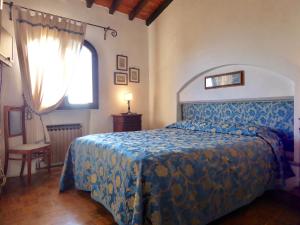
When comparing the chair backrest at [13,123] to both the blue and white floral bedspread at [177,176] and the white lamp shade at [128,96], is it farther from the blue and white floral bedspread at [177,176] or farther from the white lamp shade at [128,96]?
the white lamp shade at [128,96]

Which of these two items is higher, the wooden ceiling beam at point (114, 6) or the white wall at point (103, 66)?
the wooden ceiling beam at point (114, 6)

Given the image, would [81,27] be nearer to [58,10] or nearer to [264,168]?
[58,10]

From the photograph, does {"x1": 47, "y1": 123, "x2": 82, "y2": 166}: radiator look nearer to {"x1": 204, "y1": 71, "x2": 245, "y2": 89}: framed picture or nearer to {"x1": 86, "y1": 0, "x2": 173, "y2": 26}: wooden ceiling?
{"x1": 86, "y1": 0, "x2": 173, "y2": 26}: wooden ceiling

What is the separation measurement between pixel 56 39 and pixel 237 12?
8.94 ft

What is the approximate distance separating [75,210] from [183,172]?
1.20 meters

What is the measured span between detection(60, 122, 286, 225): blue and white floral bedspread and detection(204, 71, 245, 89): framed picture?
0.84 metres

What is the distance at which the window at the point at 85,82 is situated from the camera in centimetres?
369

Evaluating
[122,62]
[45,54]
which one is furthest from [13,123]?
[122,62]

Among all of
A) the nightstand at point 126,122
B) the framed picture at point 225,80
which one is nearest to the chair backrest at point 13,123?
the nightstand at point 126,122

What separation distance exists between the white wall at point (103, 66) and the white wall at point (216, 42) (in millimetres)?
254

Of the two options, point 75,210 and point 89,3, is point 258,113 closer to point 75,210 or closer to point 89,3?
point 75,210

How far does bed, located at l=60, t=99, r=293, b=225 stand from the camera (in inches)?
56.5

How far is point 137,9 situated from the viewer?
4133mm

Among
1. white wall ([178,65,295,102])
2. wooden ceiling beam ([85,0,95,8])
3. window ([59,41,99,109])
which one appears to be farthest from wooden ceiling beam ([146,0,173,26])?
white wall ([178,65,295,102])
